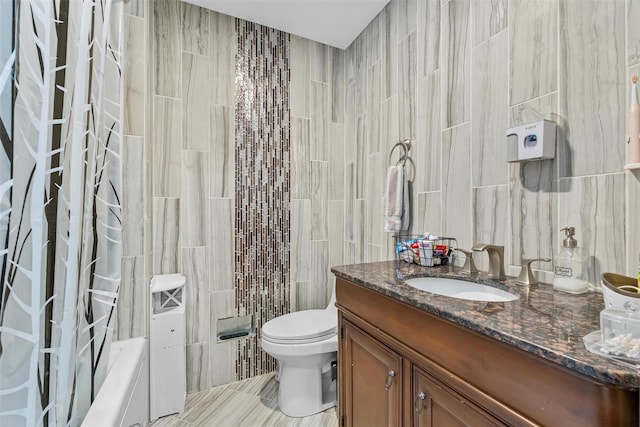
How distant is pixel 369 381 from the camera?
1127mm

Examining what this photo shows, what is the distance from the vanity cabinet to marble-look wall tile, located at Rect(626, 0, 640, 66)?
2.92 ft

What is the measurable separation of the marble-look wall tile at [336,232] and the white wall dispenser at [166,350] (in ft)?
3.72

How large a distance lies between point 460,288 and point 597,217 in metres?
0.49

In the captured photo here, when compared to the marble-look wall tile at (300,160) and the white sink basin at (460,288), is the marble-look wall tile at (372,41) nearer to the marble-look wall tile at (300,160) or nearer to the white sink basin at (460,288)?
the marble-look wall tile at (300,160)

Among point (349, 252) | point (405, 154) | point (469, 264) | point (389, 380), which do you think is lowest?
point (389, 380)

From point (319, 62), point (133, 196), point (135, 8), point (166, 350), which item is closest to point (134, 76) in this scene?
point (135, 8)

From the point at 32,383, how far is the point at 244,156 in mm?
1671

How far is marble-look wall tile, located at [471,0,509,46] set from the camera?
1155 millimetres

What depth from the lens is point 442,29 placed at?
56.6 inches

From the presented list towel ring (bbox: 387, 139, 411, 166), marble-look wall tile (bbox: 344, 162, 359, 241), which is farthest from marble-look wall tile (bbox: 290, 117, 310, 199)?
towel ring (bbox: 387, 139, 411, 166)

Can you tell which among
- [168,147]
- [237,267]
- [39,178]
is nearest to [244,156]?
[168,147]

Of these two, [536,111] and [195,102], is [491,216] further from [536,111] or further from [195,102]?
[195,102]

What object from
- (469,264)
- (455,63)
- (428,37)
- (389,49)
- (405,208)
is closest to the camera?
(469,264)

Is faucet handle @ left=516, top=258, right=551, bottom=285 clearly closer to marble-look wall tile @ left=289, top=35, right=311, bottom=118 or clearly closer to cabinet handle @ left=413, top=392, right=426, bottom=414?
cabinet handle @ left=413, top=392, right=426, bottom=414
